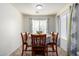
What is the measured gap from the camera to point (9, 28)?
285 cm

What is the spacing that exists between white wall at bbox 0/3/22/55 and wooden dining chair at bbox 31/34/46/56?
0.38 m

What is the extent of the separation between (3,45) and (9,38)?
35 centimetres

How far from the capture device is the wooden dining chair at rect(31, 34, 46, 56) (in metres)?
2.84

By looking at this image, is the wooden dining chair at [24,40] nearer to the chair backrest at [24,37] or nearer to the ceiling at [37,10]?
the chair backrest at [24,37]

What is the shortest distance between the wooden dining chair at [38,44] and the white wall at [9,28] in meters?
0.38

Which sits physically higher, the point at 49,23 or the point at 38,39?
the point at 49,23

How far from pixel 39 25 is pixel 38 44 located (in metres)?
0.39

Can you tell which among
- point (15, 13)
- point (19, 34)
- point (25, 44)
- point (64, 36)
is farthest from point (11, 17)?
point (64, 36)

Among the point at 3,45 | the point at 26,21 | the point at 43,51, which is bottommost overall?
the point at 43,51

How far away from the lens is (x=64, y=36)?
3.11m

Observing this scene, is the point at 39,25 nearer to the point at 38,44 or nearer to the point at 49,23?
the point at 49,23

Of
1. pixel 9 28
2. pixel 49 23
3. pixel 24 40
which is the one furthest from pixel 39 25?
pixel 9 28

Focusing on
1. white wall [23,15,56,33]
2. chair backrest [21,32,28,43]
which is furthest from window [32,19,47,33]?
chair backrest [21,32,28,43]

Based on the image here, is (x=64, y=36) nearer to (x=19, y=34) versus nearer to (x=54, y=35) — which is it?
(x=54, y=35)
